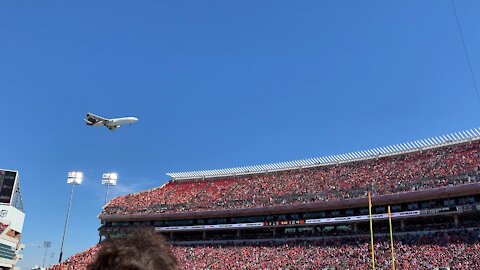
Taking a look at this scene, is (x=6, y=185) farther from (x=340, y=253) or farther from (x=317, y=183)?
(x=340, y=253)

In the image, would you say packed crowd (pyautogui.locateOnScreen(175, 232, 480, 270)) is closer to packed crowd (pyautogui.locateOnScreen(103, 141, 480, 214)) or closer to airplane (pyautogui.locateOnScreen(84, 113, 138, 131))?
packed crowd (pyautogui.locateOnScreen(103, 141, 480, 214))

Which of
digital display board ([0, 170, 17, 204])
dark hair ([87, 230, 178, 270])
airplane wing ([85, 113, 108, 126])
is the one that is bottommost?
dark hair ([87, 230, 178, 270])

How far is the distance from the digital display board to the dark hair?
69681 mm

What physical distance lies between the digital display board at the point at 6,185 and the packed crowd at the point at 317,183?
529 inches

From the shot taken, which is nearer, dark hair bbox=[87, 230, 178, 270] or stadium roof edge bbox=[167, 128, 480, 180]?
dark hair bbox=[87, 230, 178, 270]

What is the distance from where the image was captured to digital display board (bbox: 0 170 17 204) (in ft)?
207

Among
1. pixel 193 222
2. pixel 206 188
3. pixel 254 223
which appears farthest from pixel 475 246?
pixel 206 188

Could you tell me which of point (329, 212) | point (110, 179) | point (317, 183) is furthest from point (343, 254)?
point (110, 179)

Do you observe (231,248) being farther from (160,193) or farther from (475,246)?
(475,246)

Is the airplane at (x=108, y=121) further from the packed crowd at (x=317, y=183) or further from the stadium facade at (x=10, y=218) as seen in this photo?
the stadium facade at (x=10, y=218)

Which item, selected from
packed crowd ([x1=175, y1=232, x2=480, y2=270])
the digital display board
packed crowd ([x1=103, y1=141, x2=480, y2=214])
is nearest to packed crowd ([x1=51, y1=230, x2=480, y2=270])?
packed crowd ([x1=175, y1=232, x2=480, y2=270])

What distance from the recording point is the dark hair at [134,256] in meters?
1.82

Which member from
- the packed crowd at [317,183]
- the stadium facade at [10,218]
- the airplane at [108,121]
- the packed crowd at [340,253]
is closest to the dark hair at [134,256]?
the packed crowd at [340,253]

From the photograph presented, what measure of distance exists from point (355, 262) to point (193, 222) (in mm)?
25264
